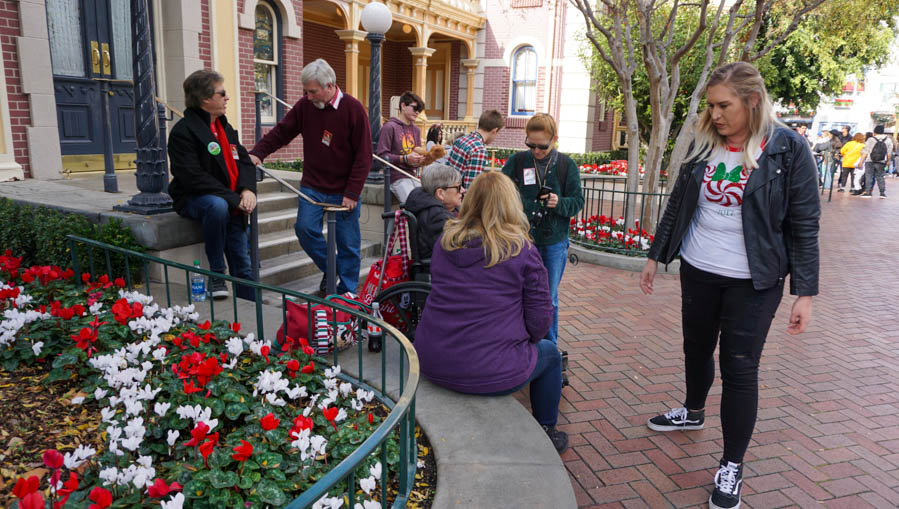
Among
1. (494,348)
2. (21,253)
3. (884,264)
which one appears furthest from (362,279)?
(884,264)

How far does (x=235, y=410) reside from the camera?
2.68m

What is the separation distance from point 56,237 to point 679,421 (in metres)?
4.41

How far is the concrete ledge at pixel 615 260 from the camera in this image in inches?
291

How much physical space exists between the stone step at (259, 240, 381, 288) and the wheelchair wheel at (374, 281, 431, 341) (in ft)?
6.39

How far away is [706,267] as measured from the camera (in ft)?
9.36

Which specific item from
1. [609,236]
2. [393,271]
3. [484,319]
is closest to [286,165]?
[609,236]

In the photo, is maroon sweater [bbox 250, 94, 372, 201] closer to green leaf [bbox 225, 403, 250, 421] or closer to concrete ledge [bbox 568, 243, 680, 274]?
green leaf [bbox 225, 403, 250, 421]

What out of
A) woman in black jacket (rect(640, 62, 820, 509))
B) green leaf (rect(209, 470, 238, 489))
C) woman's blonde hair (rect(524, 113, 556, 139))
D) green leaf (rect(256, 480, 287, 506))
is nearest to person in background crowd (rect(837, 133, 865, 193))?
woman's blonde hair (rect(524, 113, 556, 139))

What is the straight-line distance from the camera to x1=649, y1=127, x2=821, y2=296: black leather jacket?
8.61ft

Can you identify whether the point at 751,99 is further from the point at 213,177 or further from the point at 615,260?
the point at 615,260

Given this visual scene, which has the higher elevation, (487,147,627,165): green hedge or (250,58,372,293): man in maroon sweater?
(250,58,372,293): man in maroon sweater

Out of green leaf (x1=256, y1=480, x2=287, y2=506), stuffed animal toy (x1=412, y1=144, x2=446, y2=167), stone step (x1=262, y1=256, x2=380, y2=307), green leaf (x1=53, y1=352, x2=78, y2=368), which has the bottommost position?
stone step (x1=262, y1=256, x2=380, y2=307)

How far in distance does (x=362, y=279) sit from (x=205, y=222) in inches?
77.3

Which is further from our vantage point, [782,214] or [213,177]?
[213,177]
